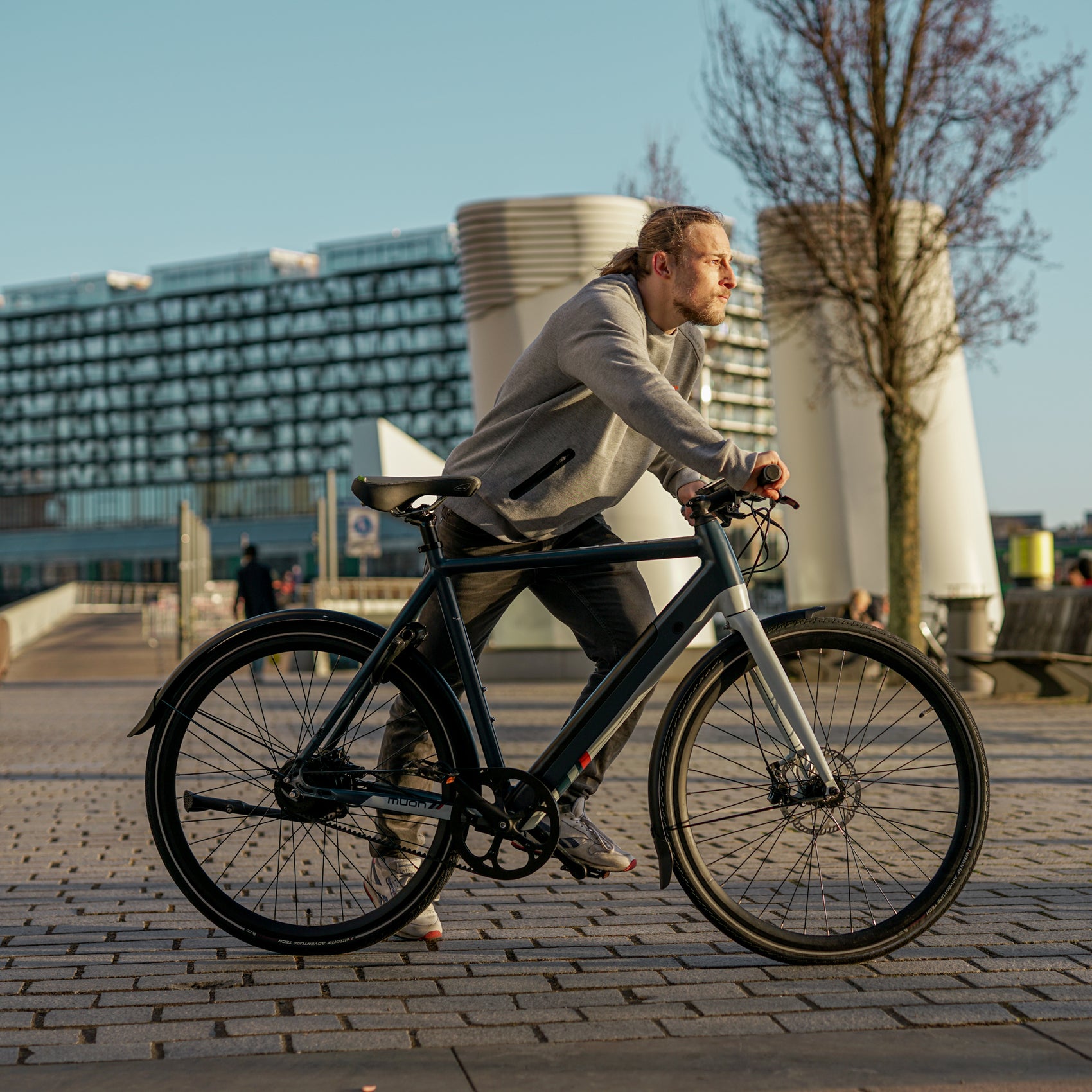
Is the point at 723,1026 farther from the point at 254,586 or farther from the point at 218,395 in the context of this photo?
the point at 218,395

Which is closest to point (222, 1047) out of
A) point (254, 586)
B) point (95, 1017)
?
point (95, 1017)

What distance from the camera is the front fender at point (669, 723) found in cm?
339

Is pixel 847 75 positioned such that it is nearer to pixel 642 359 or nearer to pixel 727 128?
pixel 727 128

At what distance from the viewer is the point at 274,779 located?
364 cm

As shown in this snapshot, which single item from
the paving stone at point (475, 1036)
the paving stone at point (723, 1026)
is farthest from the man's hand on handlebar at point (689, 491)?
the paving stone at point (475, 1036)

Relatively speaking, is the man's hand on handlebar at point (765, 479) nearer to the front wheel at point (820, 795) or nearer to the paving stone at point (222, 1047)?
the front wheel at point (820, 795)

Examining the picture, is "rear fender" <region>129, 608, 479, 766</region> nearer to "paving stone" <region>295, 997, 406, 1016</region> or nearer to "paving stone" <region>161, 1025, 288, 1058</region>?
"paving stone" <region>295, 997, 406, 1016</region>

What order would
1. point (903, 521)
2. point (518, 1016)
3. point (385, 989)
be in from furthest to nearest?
point (903, 521), point (385, 989), point (518, 1016)

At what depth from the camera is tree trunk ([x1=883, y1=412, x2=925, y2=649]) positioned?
49.8 feet

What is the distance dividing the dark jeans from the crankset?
15 cm

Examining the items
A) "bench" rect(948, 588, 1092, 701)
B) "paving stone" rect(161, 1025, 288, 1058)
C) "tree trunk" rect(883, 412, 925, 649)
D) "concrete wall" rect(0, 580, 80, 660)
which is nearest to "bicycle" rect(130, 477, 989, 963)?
"paving stone" rect(161, 1025, 288, 1058)

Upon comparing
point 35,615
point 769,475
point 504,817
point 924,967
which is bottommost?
point 35,615

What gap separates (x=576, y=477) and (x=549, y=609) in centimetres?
33

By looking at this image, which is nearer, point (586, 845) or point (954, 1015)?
point (954, 1015)
